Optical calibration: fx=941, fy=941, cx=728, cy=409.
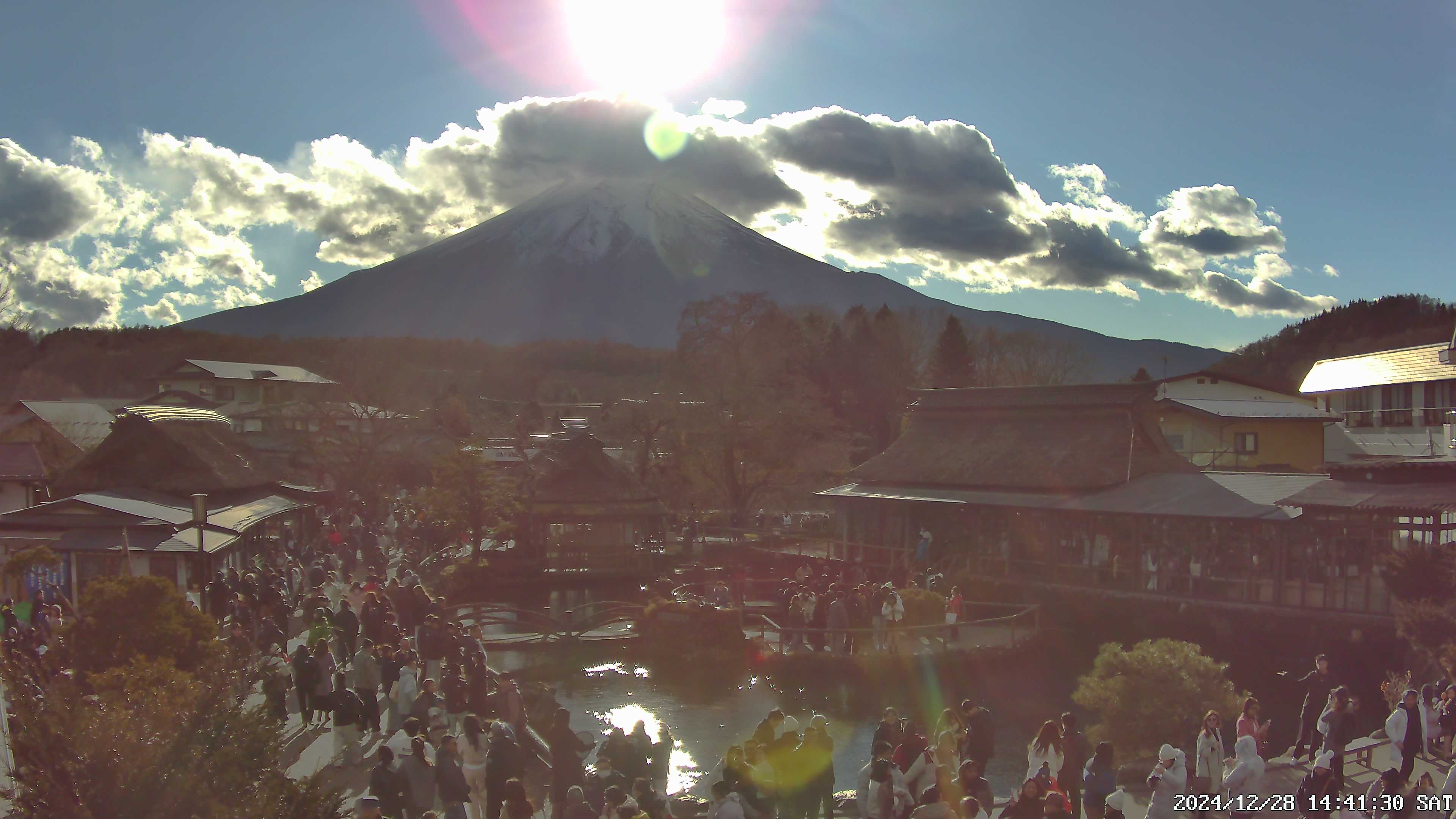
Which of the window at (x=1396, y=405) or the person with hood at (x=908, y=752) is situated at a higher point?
the window at (x=1396, y=405)

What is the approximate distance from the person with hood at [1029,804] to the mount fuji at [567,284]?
132 metres

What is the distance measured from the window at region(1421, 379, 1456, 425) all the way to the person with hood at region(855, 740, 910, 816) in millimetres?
35024

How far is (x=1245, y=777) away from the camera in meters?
8.45

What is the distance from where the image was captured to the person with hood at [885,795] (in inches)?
311

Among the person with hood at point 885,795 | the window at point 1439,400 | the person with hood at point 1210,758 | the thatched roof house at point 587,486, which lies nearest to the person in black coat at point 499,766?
the person with hood at point 885,795

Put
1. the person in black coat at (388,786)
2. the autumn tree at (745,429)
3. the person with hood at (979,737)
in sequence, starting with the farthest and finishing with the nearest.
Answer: the autumn tree at (745,429), the person with hood at (979,737), the person in black coat at (388,786)

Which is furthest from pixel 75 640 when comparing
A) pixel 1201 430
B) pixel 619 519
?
pixel 1201 430

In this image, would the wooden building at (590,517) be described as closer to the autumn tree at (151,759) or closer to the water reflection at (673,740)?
the water reflection at (673,740)

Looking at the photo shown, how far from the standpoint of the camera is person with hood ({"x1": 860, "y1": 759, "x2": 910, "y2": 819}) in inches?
311

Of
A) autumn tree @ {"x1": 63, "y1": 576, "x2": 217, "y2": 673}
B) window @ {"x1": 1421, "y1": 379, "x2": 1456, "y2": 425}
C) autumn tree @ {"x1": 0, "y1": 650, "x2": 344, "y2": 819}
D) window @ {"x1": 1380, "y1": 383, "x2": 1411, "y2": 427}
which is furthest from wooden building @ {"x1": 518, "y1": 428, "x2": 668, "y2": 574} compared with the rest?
window @ {"x1": 1380, "y1": 383, "x2": 1411, "y2": 427}

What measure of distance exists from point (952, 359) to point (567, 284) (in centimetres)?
11723

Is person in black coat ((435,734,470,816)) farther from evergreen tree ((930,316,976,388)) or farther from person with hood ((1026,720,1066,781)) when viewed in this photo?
evergreen tree ((930,316,976,388))

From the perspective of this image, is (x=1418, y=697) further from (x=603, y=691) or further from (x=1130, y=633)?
(x=603, y=691)

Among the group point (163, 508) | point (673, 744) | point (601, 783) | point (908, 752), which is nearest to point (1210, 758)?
point (908, 752)
